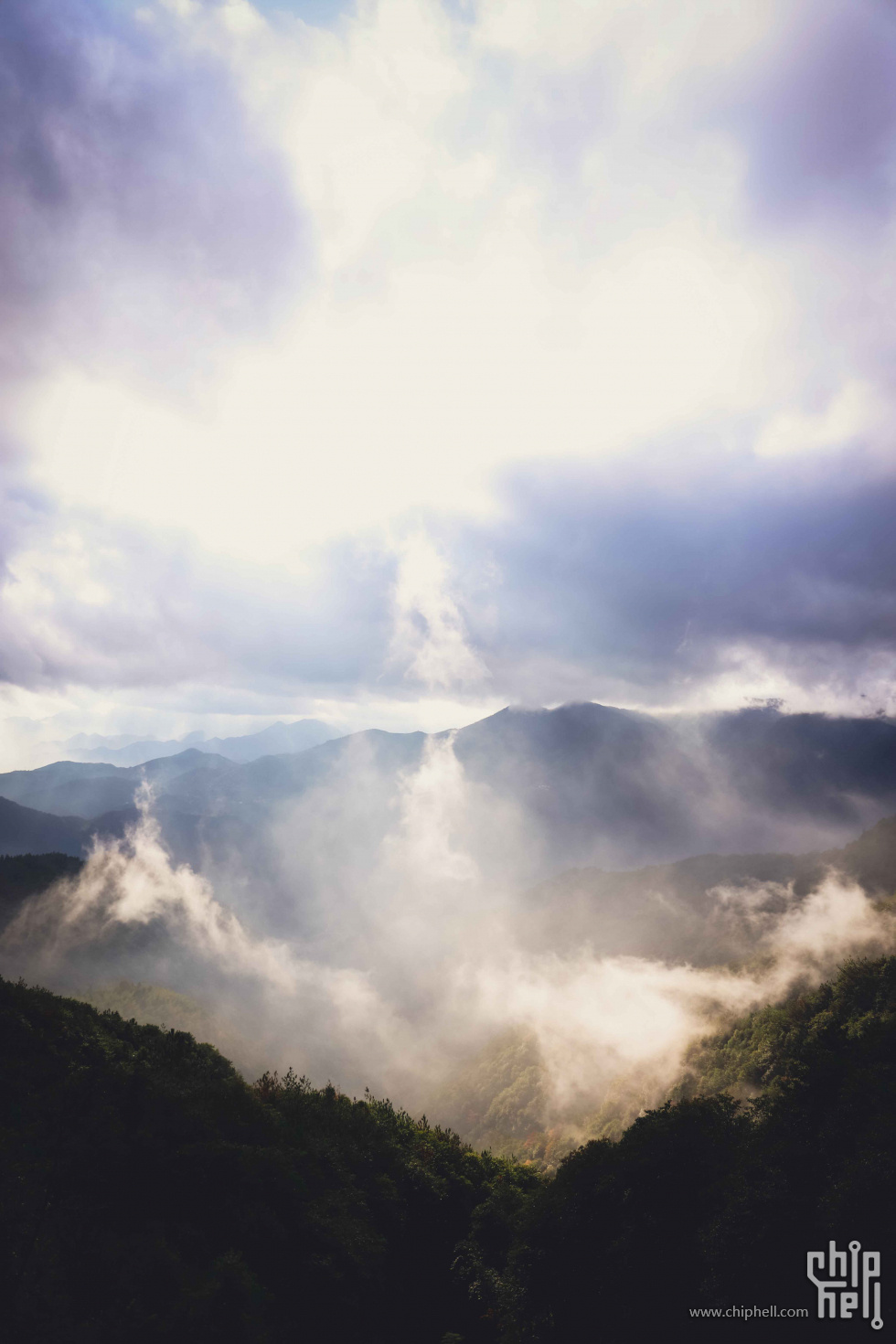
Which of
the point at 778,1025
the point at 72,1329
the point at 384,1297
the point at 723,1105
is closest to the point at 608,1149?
the point at 723,1105

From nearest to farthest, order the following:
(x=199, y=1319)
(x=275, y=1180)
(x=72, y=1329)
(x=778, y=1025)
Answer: (x=72, y=1329)
(x=199, y=1319)
(x=275, y=1180)
(x=778, y=1025)

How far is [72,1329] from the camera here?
14.3m

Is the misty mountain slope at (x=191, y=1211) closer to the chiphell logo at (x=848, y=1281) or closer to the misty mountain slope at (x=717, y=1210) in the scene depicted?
the misty mountain slope at (x=717, y=1210)

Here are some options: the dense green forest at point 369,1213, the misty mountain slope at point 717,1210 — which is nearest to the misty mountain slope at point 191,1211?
the dense green forest at point 369,1213

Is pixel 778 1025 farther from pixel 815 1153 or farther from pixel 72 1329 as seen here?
pixel 72 1329

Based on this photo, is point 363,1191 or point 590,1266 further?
point 363,1191

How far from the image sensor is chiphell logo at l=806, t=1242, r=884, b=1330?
16.5 meters

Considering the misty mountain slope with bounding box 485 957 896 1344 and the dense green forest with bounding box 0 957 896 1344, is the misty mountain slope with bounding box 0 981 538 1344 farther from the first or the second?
the misty mountain slope with bounding box 485 957 896 1344

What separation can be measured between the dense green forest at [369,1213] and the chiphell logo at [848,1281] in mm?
317

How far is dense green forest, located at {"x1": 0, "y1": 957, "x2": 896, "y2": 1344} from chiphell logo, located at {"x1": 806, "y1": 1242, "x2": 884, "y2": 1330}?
317 mm

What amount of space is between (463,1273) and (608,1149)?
373 inches

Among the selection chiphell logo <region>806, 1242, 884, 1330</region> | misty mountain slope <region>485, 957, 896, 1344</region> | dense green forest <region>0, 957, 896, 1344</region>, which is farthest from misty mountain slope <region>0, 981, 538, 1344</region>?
chiphell logo <region>806, 1242, 884, 1330</region>

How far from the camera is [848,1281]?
57.2 ft

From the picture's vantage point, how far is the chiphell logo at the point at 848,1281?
1655 centimetres
